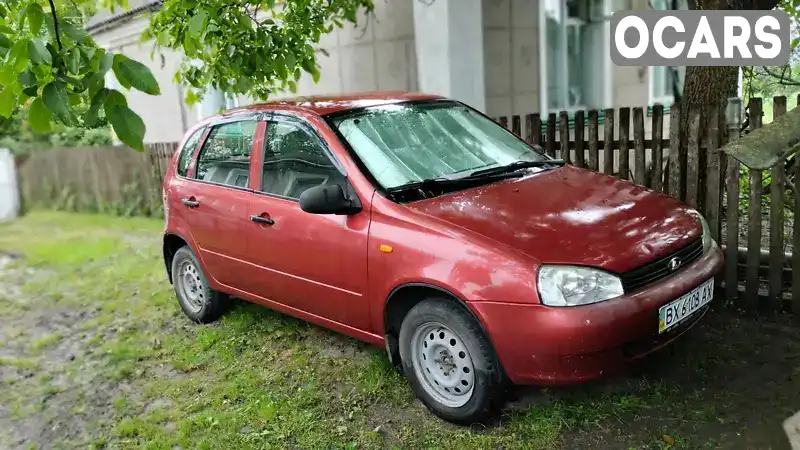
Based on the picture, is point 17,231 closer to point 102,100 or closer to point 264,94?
point 264,94

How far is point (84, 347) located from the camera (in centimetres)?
556

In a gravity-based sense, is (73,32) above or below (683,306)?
above

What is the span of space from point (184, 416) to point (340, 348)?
1179mm

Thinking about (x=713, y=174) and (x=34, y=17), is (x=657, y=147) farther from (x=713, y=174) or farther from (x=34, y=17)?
(x=34, y=17)

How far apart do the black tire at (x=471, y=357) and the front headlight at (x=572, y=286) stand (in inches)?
17.6

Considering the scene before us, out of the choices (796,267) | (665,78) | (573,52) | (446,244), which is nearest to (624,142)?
(796,267)

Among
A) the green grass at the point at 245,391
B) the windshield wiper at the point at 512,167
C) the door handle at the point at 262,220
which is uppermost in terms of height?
the windshield wiper at the point at 512,167

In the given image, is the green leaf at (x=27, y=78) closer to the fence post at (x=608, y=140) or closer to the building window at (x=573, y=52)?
the fence post at (x=608, y=140)

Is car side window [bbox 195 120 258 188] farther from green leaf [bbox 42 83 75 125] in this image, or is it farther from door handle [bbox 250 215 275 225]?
green leaf [bbox 42 83 75 125]

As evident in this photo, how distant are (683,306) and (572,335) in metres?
0.80

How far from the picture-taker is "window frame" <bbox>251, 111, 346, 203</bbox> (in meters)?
4.02

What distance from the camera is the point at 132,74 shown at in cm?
270

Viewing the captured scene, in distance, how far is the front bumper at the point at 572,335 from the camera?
3.06 metres

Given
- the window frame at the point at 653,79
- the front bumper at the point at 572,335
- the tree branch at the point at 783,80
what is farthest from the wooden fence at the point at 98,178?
Answer: the front bumper at the point at 572,335
